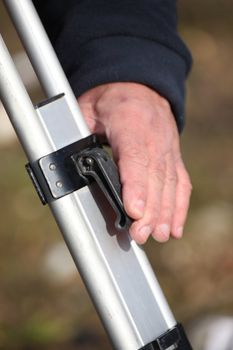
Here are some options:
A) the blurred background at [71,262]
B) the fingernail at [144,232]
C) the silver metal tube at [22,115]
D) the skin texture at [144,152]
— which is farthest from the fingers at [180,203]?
the blurred background at [71,262]

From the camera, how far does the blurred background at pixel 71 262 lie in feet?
8.65

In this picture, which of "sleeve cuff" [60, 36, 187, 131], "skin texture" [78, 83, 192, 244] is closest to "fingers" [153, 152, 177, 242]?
"skin texture" [78, 83, 192, 244]

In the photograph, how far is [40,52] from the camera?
127cm

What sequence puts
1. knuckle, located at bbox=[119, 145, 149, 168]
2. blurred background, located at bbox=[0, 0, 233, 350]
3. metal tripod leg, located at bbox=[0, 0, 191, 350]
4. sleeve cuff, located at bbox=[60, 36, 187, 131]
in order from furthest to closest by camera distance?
blurred background, located at bbox=[0, 0, 233, 350] → sleeve cuff, located at bbox=[60, 36, 187, 131] → knuckle, located at bbox=[119, 145, 149, 168] → metal tripod leg, located at bbox=[0, 0, 191, 350]

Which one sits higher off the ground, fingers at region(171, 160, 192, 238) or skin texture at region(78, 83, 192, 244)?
skin texture at region(78, 83, 192, 244)

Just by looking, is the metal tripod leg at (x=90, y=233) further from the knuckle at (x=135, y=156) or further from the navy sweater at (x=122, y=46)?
the navy sweater at (x=122, y=46)

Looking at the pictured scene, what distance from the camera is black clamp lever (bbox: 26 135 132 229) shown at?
1.23m

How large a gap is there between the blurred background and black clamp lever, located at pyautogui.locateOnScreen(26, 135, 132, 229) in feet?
3.92

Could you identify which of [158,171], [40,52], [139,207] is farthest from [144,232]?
[40,52]

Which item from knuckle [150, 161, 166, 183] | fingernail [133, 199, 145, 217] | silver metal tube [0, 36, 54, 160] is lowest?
fingernail [133, 199, 145, 217]

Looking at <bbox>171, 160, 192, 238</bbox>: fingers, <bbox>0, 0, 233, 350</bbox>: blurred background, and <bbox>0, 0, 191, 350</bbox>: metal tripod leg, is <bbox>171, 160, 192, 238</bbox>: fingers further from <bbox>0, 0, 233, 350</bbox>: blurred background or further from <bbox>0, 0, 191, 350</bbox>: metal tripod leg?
<bbox>0, 0, 233, 350</bbox>: blurred background

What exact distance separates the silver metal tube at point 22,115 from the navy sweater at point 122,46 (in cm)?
28

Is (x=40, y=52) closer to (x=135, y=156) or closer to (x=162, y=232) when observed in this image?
(x=135, y=156)

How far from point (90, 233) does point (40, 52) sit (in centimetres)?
25
